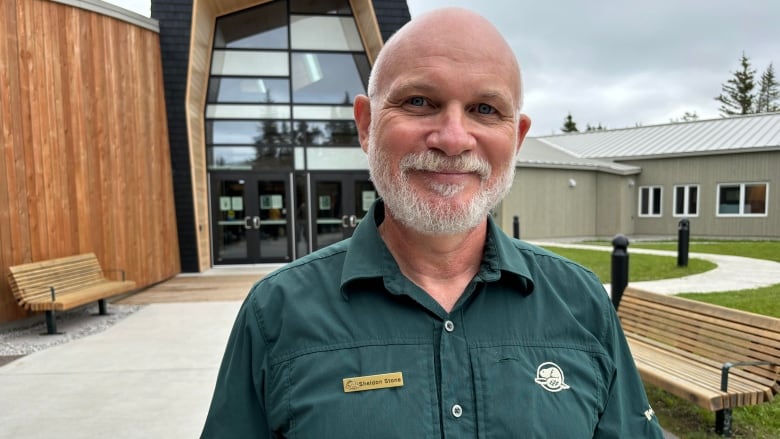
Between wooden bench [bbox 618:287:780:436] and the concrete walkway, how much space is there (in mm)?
3582

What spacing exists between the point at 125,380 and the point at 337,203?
26.1 feet

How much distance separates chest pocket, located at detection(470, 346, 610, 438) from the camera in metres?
1.21

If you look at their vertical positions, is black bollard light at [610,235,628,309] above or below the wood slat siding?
below

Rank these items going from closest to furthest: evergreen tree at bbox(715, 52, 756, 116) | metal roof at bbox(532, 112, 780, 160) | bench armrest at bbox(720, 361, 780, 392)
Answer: bench armrest at bbox(720, 361, 780, 392) → metal roof at bbox(532, 112, 780, 160) → evergreen tree at bbox(715, 52, 756, 116)

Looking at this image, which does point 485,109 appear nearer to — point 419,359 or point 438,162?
point 438,162

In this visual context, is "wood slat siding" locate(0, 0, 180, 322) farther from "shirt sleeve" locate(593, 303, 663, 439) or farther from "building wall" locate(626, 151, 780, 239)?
"building wall" locate(626, 151, 780, 239)

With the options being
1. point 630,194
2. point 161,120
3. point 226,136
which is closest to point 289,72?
point 226,136

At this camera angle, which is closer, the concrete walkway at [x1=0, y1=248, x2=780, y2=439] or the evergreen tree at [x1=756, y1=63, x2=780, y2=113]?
the concrete walkway at [x1=0, y1=248, x2=780, y2=439]

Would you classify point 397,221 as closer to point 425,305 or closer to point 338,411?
point 425,305

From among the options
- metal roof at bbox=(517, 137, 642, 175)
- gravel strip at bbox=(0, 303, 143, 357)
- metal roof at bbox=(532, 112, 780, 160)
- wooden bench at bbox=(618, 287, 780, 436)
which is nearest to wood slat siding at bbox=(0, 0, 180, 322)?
gravel strip at bbox=(0, 303, 143, 357)

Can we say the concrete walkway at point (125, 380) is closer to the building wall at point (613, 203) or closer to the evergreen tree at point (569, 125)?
the building wall at point (613, 203)

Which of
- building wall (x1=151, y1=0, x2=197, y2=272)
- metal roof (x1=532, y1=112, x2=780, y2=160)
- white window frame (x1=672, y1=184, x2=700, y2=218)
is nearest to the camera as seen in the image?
building wall (x1=151, y1=0, x2=197, y2=272)

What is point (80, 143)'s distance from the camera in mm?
7500

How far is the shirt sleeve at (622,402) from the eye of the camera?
1.39 meters
